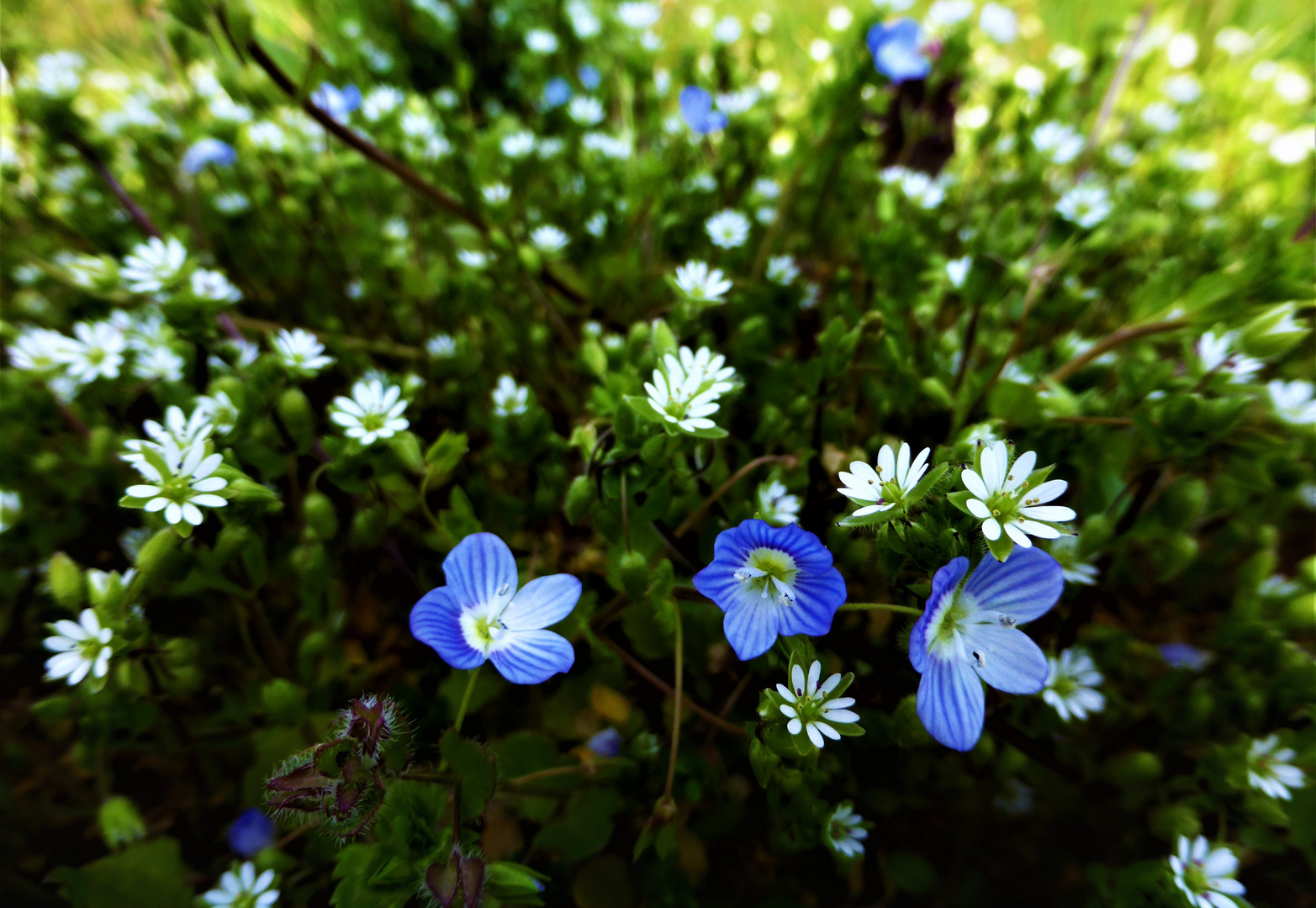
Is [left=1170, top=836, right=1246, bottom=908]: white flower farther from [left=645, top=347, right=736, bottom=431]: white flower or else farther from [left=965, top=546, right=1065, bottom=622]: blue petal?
[left=645, top=347, right=736, bottom=431]: white flower

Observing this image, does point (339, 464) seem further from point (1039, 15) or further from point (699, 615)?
point (1039, 15)

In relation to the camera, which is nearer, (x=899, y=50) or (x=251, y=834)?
(x=251, y=834)

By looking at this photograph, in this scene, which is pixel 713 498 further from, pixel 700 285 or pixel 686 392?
pixel 700 285

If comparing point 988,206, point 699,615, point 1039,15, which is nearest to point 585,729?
point 699,615

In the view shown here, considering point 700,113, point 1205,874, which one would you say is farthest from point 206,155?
point 1205,874

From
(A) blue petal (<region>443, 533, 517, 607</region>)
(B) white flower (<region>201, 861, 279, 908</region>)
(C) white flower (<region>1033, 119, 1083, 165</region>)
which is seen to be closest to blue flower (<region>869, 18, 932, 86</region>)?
(C) white flower (<region>1033, 119, 1083, 165</region>)

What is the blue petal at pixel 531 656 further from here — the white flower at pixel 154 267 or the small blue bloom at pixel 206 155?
the small blue bloom at pixel 206 155
